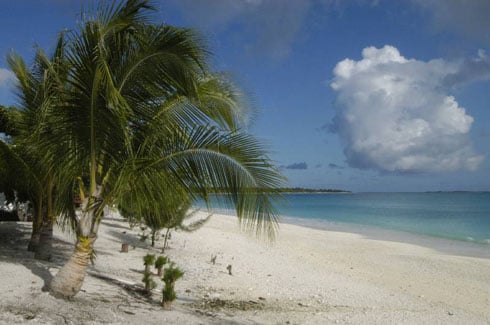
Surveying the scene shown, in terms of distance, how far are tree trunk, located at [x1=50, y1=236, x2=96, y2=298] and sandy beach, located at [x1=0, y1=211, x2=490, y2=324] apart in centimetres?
13

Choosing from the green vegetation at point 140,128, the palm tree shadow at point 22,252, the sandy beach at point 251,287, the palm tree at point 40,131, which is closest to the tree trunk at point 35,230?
the palm tree at point 40,131

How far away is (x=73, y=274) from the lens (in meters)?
4.77

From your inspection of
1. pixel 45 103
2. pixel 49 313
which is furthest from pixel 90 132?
pixel 49 313

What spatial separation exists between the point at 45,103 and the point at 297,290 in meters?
5.68

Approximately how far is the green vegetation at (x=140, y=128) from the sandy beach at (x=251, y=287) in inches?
24.7

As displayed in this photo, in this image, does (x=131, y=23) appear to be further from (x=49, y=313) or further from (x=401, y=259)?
(x=401, y=259)

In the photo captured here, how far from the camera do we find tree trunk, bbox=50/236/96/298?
4.75 metres

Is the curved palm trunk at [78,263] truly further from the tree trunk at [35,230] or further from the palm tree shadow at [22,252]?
the tree trunk at [35,230]

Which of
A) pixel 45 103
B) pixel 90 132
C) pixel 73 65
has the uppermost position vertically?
pixel 73 65

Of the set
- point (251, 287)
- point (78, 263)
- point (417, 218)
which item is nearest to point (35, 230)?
point (78, 263)

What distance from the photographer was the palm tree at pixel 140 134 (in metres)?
4.70

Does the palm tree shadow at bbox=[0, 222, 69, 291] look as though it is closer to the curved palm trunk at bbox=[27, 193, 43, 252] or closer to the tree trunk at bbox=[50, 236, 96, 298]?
the curved palm trunk at bbox=[27, 193, 43, 252]

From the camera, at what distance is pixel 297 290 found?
8.06 meters

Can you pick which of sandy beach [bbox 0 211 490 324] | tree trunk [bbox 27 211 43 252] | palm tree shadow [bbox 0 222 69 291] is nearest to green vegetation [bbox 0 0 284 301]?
sandy beach [bbox 0 211 490 324]
